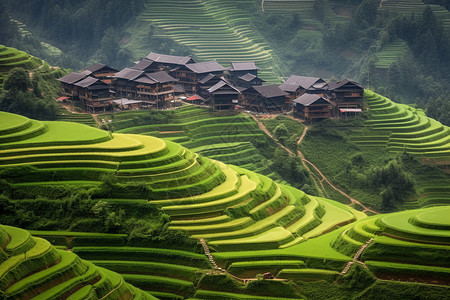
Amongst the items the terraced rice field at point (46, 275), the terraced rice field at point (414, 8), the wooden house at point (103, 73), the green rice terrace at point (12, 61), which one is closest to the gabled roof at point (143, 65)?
the wooden house at point (103, 73)

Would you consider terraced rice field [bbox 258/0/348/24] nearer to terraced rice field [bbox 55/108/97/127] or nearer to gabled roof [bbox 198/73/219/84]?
gabled roof [bbox 198/73/219/84]

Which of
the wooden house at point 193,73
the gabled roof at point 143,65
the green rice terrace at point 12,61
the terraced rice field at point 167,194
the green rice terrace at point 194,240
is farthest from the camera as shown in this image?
the wooden house at point 193,73

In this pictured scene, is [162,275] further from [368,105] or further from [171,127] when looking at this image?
[368,105]

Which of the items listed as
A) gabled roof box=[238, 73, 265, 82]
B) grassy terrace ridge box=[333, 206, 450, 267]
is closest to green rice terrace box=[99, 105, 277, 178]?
gabled roof box=[238, 73, 265, 82]

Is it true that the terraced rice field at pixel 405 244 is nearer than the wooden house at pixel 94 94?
Yes

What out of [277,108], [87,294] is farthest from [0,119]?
[277,108]

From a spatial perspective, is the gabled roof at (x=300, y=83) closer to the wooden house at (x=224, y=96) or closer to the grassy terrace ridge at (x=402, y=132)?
the grassy terrace ridge at (x=402, y=132)

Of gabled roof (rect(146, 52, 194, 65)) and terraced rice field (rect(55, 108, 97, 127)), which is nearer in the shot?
terraced rice field (rect(55, 108, 97, 127))
